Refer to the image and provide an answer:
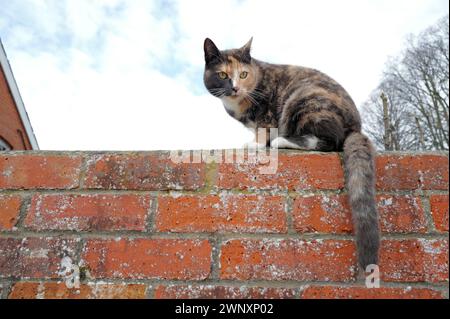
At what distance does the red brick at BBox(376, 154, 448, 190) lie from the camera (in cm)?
96

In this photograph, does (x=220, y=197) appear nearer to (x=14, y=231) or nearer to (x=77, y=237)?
(x=77, y=237)

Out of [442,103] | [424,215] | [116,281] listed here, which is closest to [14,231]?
[116,281]

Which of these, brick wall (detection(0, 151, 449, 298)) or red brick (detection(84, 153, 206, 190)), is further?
red brick (detection(84, 153, 206, 190))

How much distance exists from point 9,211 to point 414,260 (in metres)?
1.10

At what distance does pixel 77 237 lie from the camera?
3.09ft

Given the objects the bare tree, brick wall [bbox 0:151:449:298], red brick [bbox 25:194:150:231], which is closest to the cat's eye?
brick wall [bbox 0:151:449:298]

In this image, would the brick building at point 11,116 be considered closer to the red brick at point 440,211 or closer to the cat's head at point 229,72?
the cat's head at point 229,72

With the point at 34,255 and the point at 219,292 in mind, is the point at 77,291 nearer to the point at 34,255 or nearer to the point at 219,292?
the point at 34,255

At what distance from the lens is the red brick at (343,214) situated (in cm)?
92

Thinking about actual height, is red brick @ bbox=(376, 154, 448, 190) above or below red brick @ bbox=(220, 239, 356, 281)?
above

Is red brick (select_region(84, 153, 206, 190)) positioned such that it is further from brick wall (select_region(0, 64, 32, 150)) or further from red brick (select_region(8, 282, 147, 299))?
brick wall (select_region(0, 64, 32, 150))

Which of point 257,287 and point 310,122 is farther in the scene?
point 310,122

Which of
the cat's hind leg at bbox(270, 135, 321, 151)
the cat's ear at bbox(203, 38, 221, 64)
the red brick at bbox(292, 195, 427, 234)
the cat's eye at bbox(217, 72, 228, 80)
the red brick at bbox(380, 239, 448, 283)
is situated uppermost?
the cat's ear at bbox(203, 38, 221, 64)
